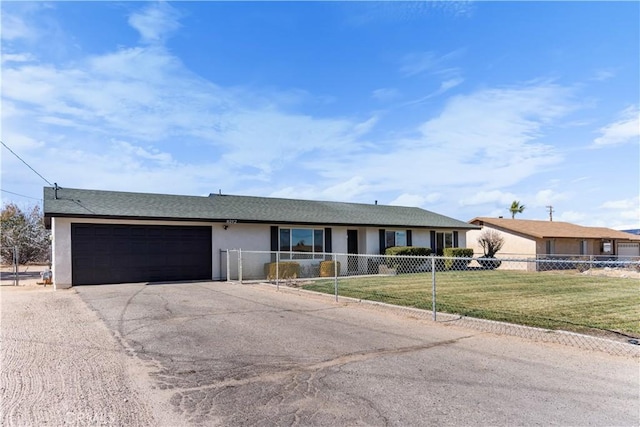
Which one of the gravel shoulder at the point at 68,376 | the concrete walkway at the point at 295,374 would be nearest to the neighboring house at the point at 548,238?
the concrete walkway at the point at 295,374

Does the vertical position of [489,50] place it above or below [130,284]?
above

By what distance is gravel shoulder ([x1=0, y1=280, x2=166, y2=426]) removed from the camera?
13.1 feet

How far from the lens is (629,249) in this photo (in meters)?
39.7

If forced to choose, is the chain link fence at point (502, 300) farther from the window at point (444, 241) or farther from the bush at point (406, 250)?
the window at point (444, 241)

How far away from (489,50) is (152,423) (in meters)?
13.8

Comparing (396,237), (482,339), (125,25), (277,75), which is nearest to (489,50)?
(277,75)

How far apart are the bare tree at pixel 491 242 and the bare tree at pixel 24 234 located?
31.4 meters

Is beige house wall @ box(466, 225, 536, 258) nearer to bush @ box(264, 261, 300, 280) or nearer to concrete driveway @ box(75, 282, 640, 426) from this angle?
bush @ box(264, 261, 300, 280)

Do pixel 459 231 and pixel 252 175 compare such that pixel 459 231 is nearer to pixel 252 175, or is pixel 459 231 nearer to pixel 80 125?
pixel 252 175

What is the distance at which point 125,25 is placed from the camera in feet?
41.2

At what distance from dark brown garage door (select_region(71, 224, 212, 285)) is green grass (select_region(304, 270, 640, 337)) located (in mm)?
5748

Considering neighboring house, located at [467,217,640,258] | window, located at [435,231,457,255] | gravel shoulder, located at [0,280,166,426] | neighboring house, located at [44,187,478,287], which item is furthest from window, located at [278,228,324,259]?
neighboring house, located at [467,217,640,258]

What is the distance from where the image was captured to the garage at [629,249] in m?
38.4

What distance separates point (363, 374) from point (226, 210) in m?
15.8
